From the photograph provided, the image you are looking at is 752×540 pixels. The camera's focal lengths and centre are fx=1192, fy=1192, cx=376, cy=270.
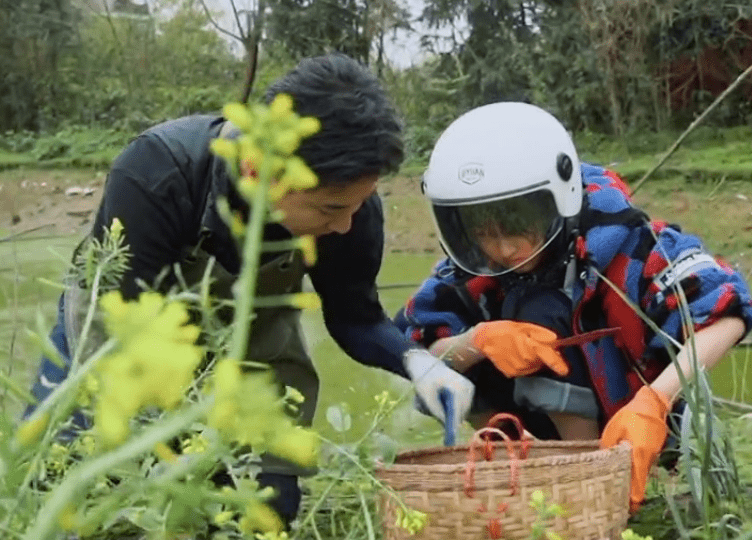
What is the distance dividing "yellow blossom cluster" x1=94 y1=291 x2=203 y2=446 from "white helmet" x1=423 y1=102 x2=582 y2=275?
5.47 ft

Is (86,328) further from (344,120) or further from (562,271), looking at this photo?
(562,271)

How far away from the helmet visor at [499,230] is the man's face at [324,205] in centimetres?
33

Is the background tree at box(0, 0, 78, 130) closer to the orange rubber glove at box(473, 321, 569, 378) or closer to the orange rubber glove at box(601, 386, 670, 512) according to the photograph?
the orange rubber glove at box(473, 321, 569, 378)

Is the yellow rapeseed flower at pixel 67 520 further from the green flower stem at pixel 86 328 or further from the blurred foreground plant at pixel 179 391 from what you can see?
the green flower stem at pixel 86 328

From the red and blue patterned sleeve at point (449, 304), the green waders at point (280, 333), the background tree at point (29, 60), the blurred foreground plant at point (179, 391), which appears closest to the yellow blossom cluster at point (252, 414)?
the blurred foreground plant at point (179, 391)

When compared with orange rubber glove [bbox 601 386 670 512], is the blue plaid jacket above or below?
above

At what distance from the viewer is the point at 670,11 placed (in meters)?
9.09

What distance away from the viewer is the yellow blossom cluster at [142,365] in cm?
22

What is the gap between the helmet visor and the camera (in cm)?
191

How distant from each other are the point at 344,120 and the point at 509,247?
0.49 metres

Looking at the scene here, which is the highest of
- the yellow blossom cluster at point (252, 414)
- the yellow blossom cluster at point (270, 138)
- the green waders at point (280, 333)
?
the yellow blossom cluster at point (270, 138)

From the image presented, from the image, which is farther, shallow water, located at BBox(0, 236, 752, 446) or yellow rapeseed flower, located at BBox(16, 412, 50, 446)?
shallow water, located at BBox(0, 236, 752, 446)

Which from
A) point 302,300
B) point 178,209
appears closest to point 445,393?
point 178,209

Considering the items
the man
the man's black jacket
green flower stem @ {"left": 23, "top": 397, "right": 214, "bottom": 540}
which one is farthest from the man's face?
green flower stem @ {"left": 23, "top": 397, "right": 214, "bottom": 540}
